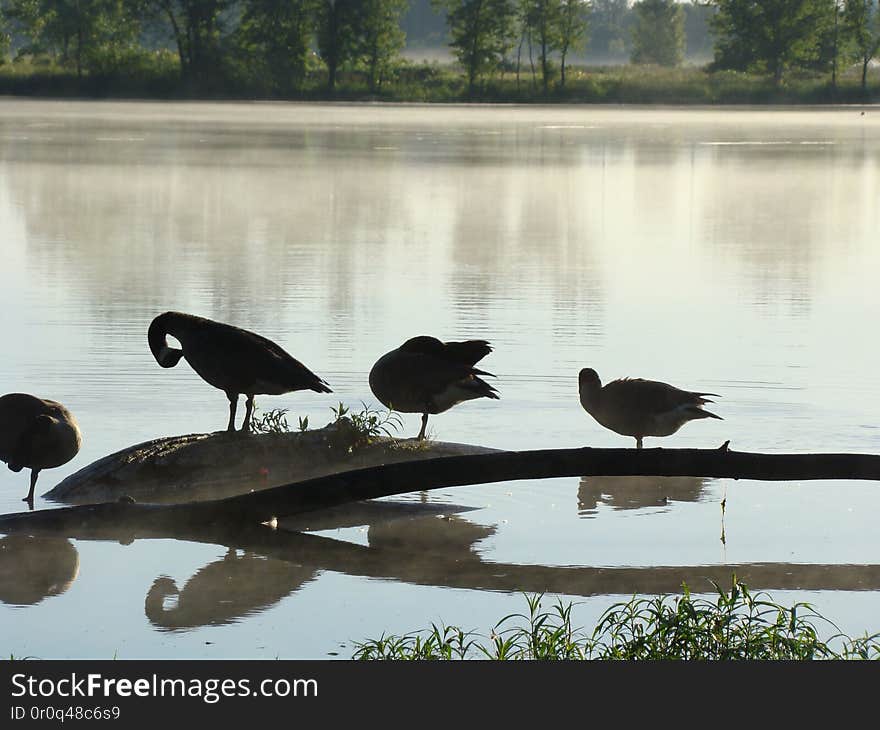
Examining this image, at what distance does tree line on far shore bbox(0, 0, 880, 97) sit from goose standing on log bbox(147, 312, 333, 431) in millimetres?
96890

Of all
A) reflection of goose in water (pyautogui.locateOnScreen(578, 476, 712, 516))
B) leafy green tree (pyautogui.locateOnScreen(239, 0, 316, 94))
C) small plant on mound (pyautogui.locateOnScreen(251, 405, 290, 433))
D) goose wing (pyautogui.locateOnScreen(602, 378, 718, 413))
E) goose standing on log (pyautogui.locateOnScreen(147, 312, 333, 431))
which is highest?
leafy green tree (pyautogui.locateOnScreen(239, 0, 316, 94))

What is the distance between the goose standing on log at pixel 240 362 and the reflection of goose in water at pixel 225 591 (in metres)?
1.69

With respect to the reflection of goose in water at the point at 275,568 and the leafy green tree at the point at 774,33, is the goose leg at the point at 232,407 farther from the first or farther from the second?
the leafy green tree at the point at 774,33

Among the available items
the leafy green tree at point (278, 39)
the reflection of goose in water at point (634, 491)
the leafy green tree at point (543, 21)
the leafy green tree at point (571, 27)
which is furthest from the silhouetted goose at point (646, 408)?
the leafy green tree at point (543, 21)

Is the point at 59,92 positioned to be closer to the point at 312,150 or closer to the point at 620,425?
the point at 312,150

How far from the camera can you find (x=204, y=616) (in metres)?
7.43

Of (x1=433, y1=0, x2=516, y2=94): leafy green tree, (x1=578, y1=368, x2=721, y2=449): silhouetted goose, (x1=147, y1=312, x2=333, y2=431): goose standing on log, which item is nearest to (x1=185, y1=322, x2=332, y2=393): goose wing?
(x1=147, y1=312, x2=333, y2=431): goose standing on log

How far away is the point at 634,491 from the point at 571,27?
11225 cm

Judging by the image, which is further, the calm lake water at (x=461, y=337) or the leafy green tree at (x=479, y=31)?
the leafy green tree at (x=479, y=31)

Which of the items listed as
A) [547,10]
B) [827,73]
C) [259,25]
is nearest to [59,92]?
[259,25]

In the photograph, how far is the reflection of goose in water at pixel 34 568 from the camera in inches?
305

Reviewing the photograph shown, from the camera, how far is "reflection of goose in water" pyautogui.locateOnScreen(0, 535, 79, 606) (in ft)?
25.4

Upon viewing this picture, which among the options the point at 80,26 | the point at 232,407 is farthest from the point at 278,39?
the point at 232,407

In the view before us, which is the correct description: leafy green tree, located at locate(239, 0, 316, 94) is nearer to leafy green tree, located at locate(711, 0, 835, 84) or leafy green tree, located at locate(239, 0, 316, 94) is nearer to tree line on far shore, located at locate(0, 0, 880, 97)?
tree line on far shore, located at locate(0, 0, 880, 97)
